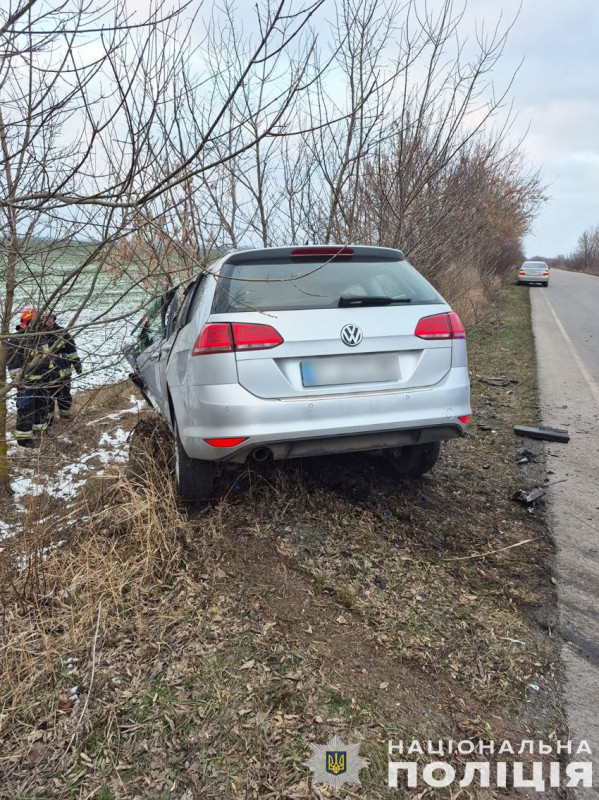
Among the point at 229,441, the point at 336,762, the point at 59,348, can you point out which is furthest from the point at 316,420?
the point at 59,348

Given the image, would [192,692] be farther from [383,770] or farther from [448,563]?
[448,563]

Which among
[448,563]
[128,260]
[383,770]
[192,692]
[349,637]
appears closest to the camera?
Answer: [383,770]

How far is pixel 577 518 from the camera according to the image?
12.1ft

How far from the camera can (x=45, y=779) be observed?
1850 millimetres

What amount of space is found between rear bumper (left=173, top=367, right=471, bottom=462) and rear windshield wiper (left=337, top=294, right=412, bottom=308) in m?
0.55

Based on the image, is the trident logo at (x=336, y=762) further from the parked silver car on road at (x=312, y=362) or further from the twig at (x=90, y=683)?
the parked silver car on road at (x=312, y=362)

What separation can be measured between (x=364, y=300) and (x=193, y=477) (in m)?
1.55

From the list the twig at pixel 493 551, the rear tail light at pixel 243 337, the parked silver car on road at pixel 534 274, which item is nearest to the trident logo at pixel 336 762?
the twig at pixel 493 551

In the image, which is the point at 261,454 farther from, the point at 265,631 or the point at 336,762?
the point at 336,762

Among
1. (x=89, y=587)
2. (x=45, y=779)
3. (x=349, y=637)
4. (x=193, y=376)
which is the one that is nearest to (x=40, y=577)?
(x=89, y=587)

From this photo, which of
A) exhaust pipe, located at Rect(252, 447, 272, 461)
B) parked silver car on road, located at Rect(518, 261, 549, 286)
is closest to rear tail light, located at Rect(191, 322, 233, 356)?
exhaust pipe, located at Rect(252, 447, 272, 461)

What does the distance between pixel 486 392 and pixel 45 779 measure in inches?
257

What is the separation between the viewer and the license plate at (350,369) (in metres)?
2.94

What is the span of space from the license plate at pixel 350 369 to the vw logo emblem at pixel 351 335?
85 mm
